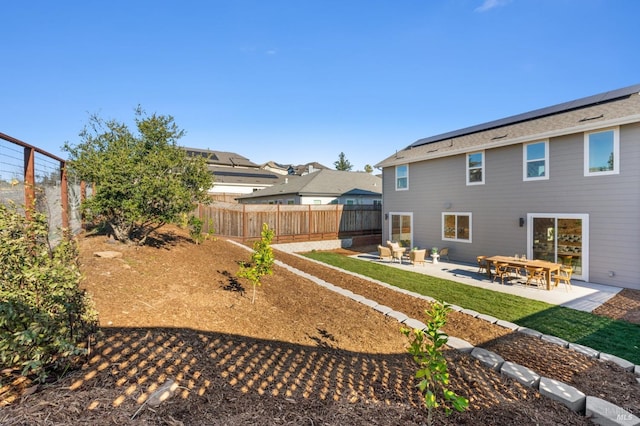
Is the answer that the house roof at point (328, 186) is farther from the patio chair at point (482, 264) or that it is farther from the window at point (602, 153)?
the window at point (602, 153)

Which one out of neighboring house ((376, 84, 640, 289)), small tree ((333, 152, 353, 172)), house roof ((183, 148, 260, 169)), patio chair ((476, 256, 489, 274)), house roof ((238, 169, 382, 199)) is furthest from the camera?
small tree ((333, 152, 353, 172))

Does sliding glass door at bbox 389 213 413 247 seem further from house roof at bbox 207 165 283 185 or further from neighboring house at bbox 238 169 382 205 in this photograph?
house roof at bbox 207 165 283 185

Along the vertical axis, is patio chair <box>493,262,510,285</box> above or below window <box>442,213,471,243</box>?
below

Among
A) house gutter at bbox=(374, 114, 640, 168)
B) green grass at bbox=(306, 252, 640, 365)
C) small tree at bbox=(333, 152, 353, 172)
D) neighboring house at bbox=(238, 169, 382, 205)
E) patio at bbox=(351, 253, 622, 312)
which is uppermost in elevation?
small tree at bbox=(333, 152, 353, 172)

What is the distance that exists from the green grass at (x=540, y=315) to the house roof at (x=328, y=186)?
12.1m

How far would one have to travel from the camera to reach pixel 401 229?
15.6m

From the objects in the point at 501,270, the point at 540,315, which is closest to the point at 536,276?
the point at 501,270

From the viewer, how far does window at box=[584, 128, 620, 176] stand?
865 cm

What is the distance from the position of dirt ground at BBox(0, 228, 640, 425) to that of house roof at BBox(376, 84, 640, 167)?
8045mm

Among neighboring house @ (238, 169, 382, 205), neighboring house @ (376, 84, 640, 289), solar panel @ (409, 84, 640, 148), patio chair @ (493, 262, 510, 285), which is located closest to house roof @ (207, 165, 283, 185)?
neighboring house @ (238, 169, 382, 205)

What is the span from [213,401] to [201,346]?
3.08 feet

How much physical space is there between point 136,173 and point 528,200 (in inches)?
487

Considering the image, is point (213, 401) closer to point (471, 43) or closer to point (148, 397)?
point (148, 397)

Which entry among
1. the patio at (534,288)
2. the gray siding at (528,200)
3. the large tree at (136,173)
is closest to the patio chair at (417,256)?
the patio at (534,288)
